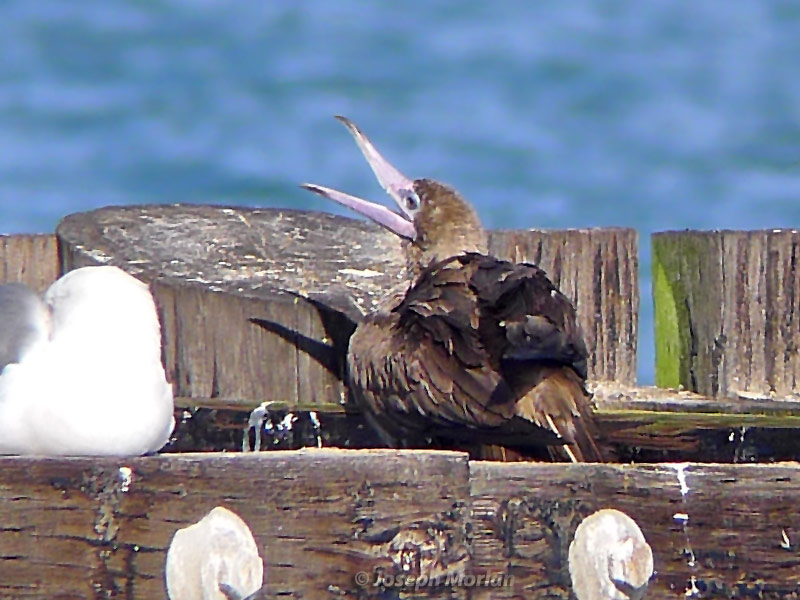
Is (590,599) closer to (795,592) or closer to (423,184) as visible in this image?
(795,592)

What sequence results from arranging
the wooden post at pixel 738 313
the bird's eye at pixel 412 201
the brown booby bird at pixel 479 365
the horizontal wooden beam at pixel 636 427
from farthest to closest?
1. the bird's eye at pixel 412 201
2. the wooden post at pixel 738 313
3. the brown booby bird at pixel 479 365
4. the horizontal wooden beam at pixel 636 427

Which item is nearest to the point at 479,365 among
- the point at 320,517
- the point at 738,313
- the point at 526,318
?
the point at 526,318

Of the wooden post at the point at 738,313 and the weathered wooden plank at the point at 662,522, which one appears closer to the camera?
the weathered wooden plank at the point at 662,522

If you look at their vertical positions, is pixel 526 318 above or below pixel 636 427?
above

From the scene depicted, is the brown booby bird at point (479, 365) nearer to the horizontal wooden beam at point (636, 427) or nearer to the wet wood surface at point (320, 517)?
the horizontal wooden beam at point (636, 427)

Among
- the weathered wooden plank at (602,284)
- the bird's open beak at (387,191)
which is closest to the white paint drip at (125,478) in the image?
the weathered wooden plank at (602,284)

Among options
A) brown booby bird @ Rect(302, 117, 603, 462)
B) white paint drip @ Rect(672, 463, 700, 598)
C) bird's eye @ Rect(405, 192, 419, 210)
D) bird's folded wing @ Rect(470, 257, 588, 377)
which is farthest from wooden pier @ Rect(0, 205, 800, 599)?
bird's folded wing @ Rect(470, 257, 588, 377)

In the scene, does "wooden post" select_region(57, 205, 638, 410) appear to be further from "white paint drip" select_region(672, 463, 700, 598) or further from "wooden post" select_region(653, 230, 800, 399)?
"white paint drip" select_region(672, 463, 700, 598)

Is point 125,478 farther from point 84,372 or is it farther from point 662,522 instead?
point 662,522

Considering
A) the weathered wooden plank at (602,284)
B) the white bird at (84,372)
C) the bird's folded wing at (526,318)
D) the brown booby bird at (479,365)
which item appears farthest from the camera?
the weathered wooden plank at (602,284)
